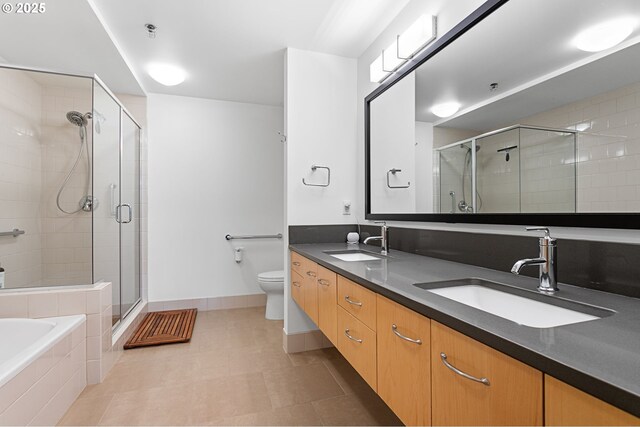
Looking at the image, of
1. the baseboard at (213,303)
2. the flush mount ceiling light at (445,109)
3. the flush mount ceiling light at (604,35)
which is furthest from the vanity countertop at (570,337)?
the baseboard at (213,303)

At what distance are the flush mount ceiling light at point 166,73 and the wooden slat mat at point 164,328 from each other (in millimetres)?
2207

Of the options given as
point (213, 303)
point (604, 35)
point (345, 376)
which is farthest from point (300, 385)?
point (604, 35)

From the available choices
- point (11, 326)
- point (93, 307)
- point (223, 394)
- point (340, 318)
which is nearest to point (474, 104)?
point (340, 318)

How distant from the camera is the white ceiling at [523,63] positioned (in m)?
0.94

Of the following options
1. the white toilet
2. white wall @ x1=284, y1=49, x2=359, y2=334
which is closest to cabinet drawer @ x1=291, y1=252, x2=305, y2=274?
white wall @ x1=284, y1=49, x2=359, y2=334

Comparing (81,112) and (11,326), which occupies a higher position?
(81,112)

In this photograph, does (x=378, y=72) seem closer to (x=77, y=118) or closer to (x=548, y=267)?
(x=548, y=267)

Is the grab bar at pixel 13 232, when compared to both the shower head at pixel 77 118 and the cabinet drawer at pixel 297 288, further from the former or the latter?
the cabinet drawer at pixel 297 288

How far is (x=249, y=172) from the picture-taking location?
140 inches

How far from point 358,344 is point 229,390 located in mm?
1033

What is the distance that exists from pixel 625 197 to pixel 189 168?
3.40m

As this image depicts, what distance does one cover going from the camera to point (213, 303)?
134 inches

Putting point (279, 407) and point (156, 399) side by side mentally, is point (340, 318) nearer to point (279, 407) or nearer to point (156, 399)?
point (279, 407)

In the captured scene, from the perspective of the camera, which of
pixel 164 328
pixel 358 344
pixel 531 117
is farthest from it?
pixel 164 328
